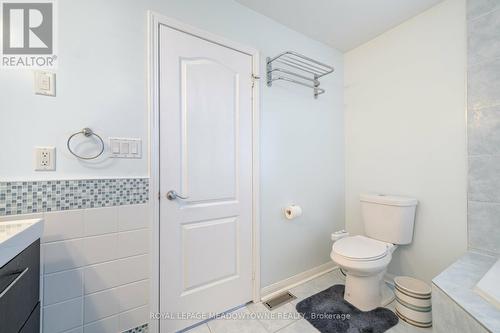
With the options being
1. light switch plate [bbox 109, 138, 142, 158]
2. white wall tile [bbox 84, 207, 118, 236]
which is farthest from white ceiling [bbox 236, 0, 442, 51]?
white wall tile [bbox 84, 207, 118, 236]

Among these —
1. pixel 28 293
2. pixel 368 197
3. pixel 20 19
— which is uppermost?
pixel 20 19

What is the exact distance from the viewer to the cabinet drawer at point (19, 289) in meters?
0.66

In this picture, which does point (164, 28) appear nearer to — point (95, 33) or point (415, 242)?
point (95, 33)

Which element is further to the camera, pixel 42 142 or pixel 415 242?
pixel 415 242

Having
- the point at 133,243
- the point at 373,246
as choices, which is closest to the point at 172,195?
the point at 133,243

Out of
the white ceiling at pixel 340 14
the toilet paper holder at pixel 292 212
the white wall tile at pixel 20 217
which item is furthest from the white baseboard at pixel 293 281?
the white ceiling at pixel 340 14

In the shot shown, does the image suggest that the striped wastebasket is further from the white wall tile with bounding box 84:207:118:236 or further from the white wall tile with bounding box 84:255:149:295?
the white wall tile with bounding box 84:207:118:236

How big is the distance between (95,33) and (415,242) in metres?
2.68

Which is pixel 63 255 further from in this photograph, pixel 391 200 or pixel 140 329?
pixel 391 200

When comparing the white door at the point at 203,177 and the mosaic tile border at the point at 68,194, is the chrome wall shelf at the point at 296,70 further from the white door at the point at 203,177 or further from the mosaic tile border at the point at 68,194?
the mosaic tile border at the point at 68,194

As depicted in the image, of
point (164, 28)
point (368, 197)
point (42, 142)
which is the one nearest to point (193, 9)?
point (164, 28)

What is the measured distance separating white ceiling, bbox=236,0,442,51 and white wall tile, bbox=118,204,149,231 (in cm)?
164

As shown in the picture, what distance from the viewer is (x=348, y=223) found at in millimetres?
2303

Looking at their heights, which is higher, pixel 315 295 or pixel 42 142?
pixel 42 142
